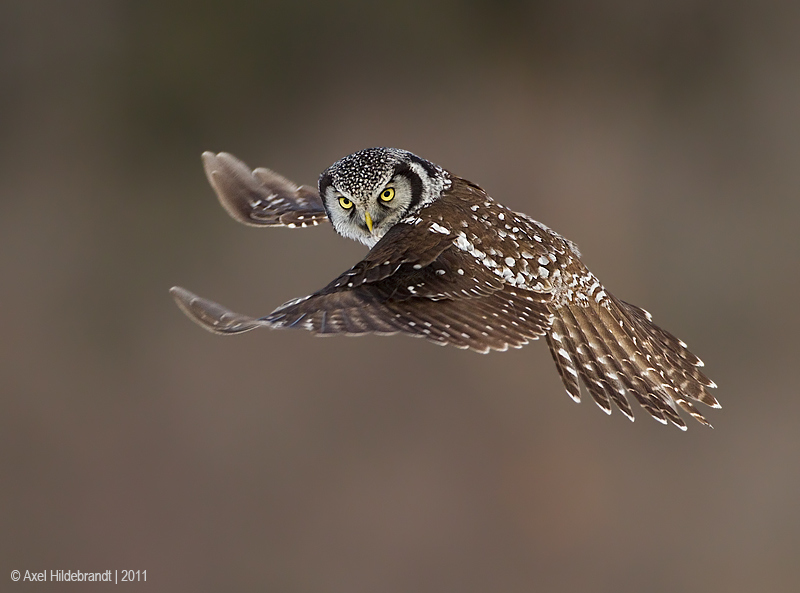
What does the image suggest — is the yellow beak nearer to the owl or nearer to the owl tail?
the owl

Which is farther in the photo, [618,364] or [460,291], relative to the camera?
[618,364]

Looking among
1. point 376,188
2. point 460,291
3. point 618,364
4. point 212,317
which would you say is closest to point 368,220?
point 376,188

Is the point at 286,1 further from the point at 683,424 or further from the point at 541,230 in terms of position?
the point at 683,424

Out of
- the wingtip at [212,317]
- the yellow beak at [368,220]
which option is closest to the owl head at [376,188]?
the yellow beak at [368,220]

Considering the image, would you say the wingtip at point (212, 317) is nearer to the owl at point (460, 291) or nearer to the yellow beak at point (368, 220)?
the owl at point (460, 291)

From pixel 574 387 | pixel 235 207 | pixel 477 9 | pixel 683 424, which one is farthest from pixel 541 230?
pixel 477 9

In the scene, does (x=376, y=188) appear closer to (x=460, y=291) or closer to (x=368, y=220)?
(x=368, y=220)

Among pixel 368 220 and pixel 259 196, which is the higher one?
pixel 259 196
